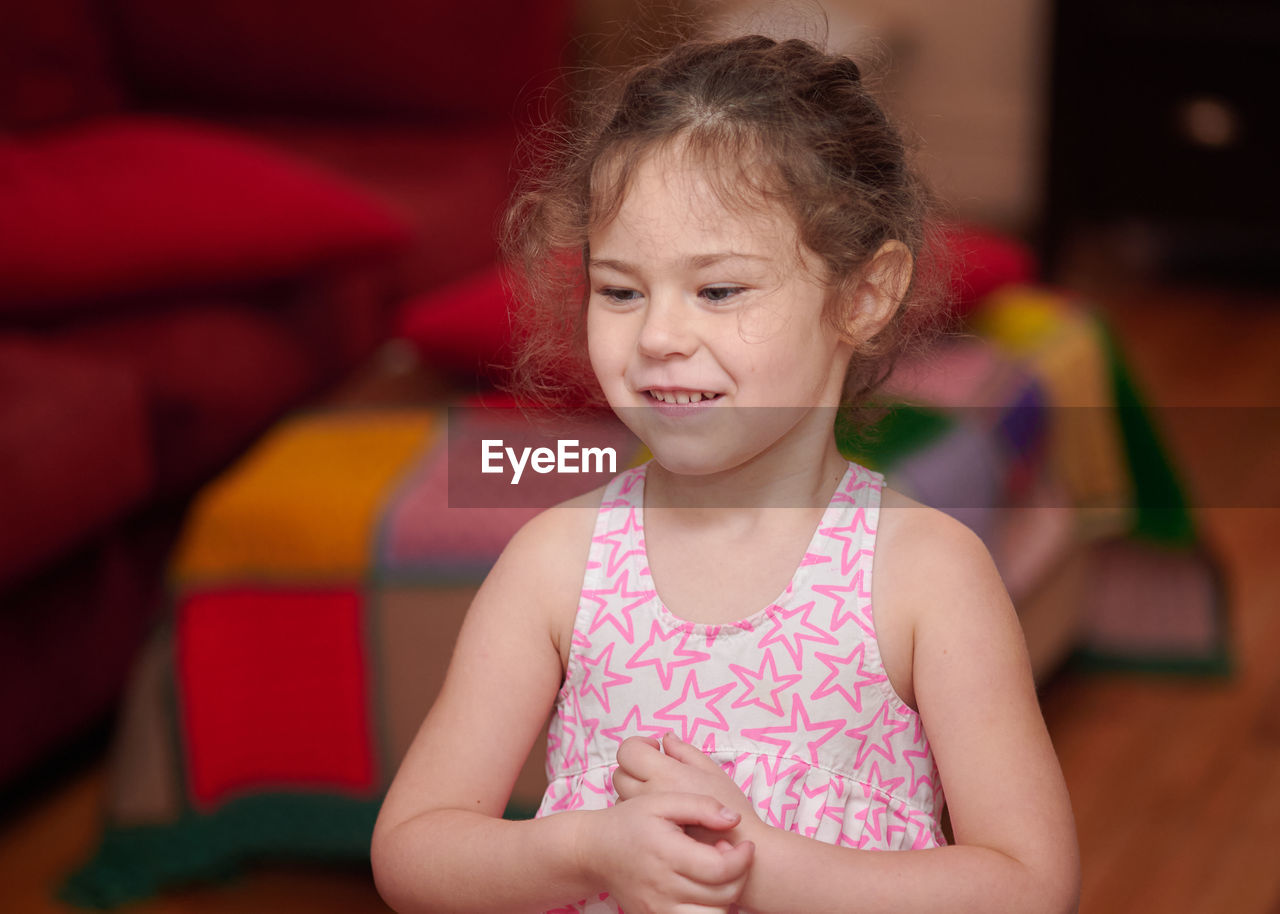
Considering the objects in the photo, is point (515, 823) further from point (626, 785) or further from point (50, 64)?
point (50, 64)

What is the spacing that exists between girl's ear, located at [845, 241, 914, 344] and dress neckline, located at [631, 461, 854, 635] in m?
0.07

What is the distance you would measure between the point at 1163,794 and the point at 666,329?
1.26 metres

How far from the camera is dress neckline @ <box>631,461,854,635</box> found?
68cm

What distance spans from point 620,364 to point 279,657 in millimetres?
875

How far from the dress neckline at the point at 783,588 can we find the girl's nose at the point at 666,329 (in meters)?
0.12

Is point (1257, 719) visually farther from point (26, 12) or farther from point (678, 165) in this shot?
point (26, 12)

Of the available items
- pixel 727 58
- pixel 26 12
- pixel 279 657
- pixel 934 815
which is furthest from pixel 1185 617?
pixel 26 12

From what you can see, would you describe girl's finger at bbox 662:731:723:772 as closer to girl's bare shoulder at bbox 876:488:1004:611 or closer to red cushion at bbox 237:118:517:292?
girl's bare shoulder at bbox 876:488:1004:611

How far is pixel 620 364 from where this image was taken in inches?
25.5

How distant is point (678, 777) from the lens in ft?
2.04

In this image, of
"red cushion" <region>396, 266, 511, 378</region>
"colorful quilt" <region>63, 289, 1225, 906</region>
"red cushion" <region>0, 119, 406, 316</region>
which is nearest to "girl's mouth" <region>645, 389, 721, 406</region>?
"colorful quilt" <region>63, 289, 1225, 906</region>

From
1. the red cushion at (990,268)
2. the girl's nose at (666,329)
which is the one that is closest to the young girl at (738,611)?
the girl's nose at (666,329)

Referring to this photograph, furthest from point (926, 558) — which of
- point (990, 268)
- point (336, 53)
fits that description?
point (336, 53)
